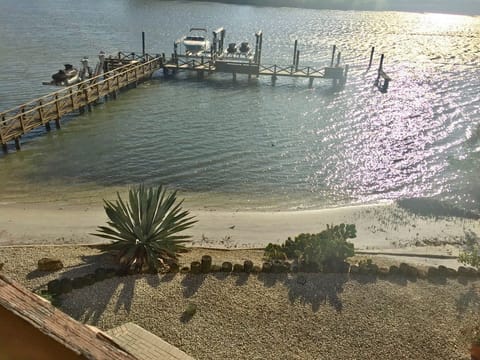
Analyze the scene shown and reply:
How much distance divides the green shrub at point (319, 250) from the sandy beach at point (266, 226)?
149 centimetres

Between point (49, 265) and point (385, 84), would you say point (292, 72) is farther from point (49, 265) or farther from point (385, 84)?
point (49, 265)

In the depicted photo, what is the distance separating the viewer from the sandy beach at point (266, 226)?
1227 cm

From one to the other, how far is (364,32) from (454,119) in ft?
148

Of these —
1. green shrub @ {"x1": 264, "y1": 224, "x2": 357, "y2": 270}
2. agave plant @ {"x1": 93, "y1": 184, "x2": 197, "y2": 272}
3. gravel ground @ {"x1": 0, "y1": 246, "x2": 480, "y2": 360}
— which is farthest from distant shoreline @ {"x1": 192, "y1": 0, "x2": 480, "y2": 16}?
gravel ground @ {"x1": 0, "y1": 246, "x2": 480, "y2": 360}

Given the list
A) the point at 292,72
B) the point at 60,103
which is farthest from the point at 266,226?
the point at 292,72

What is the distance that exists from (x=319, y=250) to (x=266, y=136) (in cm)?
1353

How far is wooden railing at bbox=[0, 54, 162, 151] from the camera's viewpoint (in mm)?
19562

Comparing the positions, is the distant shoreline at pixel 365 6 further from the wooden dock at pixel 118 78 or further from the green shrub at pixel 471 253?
the green shrub at pixel 471 253

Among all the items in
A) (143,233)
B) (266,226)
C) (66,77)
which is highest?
(143,233)

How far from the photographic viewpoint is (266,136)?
908 inches

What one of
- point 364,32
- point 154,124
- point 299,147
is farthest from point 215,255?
point 364,32

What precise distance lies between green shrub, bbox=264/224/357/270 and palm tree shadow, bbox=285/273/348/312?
0.39 meters

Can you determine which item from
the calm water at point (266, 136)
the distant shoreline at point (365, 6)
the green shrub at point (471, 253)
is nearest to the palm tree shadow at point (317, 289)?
the green shrub at point (471, 253)

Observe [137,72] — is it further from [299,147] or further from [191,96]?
[299,147]
